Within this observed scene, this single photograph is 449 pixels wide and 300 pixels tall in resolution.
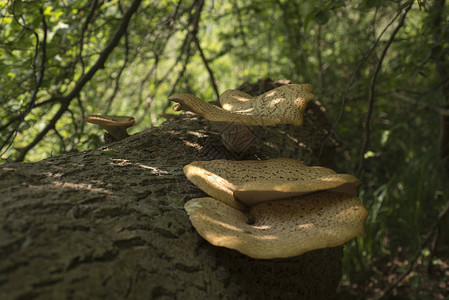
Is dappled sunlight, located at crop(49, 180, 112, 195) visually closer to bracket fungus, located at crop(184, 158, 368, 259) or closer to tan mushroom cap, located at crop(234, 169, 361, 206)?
bracket fungus, located at crop(184, 158, 368, 259)

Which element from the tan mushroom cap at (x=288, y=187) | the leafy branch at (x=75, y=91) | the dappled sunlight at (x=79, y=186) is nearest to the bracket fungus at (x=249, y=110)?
the tan mushroom cap at (x=288, y=187)

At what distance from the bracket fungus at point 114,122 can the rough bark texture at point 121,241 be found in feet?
0.65

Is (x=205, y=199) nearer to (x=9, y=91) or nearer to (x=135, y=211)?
(x=135, y=211)

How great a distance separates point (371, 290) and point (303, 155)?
109 inches

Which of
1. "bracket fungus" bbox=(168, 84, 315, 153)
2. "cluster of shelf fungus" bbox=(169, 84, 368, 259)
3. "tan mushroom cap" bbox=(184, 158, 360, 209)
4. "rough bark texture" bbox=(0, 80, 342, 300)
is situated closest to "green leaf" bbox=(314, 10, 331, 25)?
"bracket fungus" bbox=(168, 84, 315, 153)

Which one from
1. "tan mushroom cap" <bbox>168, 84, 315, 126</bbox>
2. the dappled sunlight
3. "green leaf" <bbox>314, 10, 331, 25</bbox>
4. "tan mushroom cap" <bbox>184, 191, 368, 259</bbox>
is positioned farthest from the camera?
"green leaf" <bbox>314, 10, 331, 25</bbox>

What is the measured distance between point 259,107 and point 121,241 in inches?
51.5

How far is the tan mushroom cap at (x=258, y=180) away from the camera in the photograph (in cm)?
161

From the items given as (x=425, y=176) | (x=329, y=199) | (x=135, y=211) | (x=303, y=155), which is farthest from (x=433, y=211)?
(x=135, y=211)

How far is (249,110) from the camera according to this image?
2.25m

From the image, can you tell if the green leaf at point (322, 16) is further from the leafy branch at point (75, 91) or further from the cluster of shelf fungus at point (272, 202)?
the leafy branch at point (75, 91)

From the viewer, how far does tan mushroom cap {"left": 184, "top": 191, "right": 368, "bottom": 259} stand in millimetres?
1352

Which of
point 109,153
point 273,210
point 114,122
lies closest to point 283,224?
point 273,210

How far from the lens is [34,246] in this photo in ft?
3.72
